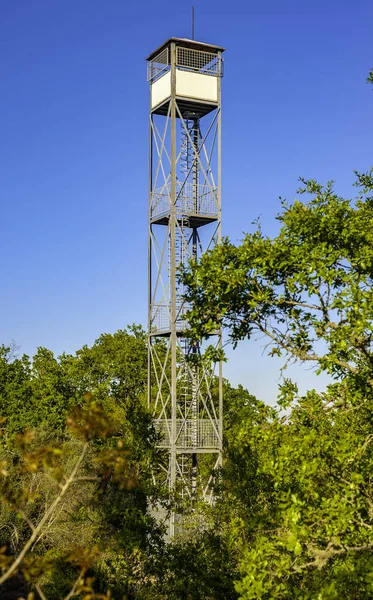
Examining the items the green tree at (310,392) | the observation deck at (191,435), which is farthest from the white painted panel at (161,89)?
the green tree at (310,392)

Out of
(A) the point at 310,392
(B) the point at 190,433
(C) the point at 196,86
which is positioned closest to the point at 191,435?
(B) the point at 190,433

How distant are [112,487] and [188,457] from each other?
9.01ft

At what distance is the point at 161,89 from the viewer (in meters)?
29.2

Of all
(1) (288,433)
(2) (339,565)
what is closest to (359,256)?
(1) (288,433)

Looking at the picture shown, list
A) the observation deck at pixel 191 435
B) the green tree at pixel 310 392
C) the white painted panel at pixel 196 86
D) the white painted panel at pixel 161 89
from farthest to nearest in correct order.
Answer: the white painted panel at pixel 161 89 < the white painted panel at pixel 196 86 < the observation deck at pixel 191 435 < the green tree at pixel 310 392

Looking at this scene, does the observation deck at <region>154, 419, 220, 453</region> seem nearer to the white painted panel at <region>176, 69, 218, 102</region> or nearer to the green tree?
the white painted panel at <region>176, 69, 218, 102</region>

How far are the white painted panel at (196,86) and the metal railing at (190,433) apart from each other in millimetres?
10838

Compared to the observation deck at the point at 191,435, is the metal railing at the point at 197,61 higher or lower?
higher

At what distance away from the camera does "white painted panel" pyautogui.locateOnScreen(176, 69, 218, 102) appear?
1126 inches

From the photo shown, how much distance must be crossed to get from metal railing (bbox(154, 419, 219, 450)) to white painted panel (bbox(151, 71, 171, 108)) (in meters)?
10.9

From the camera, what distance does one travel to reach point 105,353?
54344mm

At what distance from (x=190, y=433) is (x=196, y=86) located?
38.2ft

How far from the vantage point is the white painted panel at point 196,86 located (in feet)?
93.9

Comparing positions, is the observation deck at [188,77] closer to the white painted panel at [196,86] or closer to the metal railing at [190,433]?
the white painted panel at [196,86]
